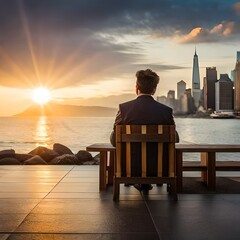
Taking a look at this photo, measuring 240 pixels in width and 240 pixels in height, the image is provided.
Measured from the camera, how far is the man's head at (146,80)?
19.0ft

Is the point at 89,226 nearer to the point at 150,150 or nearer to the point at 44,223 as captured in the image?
the point at 44,223

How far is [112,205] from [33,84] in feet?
206

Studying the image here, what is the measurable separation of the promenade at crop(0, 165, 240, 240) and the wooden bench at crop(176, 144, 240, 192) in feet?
1.05

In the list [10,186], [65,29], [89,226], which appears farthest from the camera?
[65,29]

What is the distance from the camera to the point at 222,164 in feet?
24.0

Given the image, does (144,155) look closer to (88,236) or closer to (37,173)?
(88,236)

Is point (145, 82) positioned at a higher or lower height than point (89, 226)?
higher

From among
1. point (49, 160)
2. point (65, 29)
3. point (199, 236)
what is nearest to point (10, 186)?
point (199, 236)

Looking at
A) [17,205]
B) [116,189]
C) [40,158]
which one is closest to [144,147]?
[116,189]

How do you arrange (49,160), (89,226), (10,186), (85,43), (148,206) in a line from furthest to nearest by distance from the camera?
1. (85,43)
2. (49,160)
3. (10,186)
4. (148,206)
5. (89,226)

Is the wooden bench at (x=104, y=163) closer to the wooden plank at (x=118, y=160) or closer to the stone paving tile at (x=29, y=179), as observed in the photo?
the wooden plank at (x=118, y=160)

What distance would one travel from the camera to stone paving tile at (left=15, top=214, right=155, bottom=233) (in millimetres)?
4266

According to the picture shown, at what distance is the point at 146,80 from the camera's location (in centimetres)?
579

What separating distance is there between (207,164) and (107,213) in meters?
2.40
